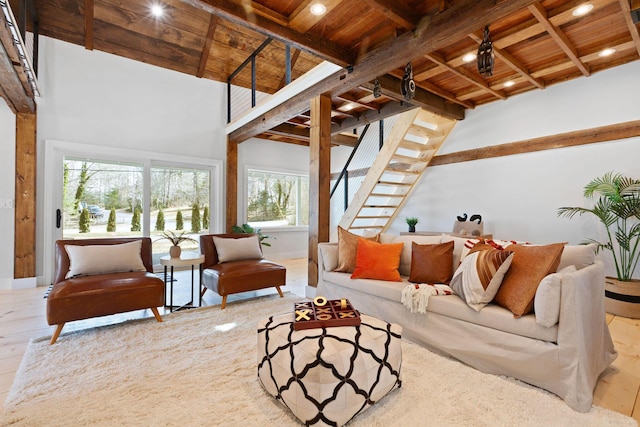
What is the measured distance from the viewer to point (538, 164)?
13.5 ft

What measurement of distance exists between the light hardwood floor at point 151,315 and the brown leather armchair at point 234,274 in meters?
0.30

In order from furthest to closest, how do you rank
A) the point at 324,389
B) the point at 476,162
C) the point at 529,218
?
the point at 476,162
the point at 529,218
the point at 324,389

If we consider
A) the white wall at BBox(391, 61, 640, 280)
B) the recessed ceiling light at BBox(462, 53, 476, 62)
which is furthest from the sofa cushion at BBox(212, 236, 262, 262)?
the white wall at BBox(391, 61, 640, 280)

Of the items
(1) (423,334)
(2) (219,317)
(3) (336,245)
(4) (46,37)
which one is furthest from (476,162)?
(4) (46,37)

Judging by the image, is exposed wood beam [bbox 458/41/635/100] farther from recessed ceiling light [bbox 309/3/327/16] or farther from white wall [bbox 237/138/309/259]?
white wall [bbox 237/138/309/259]

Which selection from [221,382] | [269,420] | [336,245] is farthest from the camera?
[336,245]

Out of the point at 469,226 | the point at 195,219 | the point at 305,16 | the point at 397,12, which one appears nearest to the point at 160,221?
the point at 195,219

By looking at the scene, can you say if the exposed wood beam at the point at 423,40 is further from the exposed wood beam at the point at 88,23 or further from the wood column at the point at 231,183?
the exposed wood beam at the point at 88,23

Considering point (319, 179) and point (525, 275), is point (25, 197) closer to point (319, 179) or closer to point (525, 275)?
point (319, 179)

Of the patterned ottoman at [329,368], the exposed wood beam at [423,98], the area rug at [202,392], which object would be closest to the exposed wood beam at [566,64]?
the exposed wood beam at [423,98]

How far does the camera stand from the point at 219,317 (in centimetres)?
289

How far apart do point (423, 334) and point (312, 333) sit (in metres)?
1.08

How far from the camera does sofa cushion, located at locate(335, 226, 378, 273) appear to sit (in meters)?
2.97

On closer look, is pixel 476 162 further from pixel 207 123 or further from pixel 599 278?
pixel 207 123
